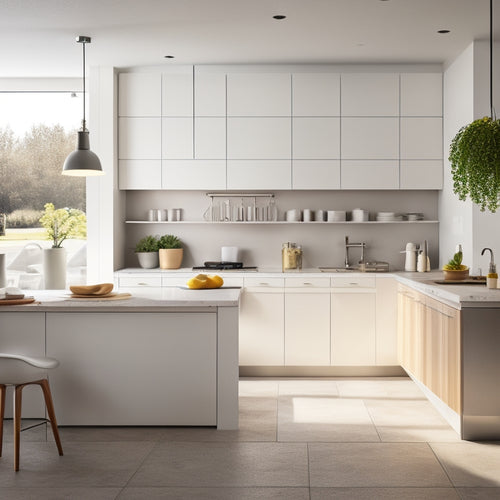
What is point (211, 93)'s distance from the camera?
6.42 metres

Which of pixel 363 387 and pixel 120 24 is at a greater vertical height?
pixel 120 24

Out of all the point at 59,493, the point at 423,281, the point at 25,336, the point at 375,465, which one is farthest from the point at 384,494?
the point at 25,336

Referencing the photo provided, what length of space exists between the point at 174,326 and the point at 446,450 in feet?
5.97

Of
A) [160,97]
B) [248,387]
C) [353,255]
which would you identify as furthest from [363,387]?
[160,97]

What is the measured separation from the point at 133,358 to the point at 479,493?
221 centimetres

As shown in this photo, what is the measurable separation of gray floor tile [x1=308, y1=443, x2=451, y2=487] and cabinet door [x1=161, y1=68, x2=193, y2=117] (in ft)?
11.8

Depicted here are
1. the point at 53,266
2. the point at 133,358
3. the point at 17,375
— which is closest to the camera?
the point at 17,375

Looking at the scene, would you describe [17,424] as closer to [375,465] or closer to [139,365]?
[139,365]

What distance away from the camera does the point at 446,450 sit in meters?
3.95

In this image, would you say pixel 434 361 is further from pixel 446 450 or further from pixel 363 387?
pixel 363 387

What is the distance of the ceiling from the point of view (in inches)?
187

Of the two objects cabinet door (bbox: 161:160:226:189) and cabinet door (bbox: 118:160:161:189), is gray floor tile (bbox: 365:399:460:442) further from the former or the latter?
cabinet door (bbox: 118:160:161:189)

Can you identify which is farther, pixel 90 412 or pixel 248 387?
pixel 248 387

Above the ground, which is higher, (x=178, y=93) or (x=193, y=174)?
(x=178, y=93)
